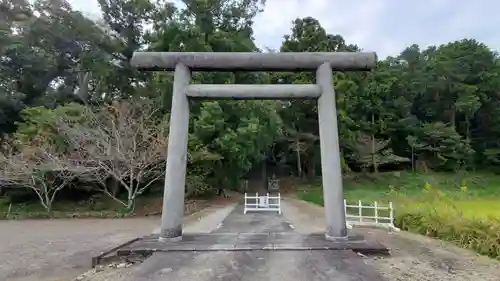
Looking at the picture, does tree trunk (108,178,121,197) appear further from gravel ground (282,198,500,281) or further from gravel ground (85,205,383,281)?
gravel ground (282,198,500,281)

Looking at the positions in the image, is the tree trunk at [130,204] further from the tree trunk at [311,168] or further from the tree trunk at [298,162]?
the tree trunk at [311,168]

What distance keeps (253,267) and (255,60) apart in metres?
3.86

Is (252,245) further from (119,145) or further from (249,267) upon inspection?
(119,145)

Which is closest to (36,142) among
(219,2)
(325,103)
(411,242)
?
(219,2)

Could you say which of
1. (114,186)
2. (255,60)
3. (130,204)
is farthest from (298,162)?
(255,60)

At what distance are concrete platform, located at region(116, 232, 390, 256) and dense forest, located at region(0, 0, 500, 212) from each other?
1035 cm

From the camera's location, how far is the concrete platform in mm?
5965

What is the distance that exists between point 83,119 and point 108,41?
8755mm

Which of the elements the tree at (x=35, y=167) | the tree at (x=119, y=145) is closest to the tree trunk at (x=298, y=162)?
the tree at (x=119, y=145)

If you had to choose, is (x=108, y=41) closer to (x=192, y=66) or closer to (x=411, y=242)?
(x=192, y=66)

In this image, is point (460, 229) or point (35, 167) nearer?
point (460, 229)

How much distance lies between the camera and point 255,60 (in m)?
7.15

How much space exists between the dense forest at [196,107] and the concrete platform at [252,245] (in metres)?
10.3

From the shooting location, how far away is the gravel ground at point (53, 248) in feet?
22.2
